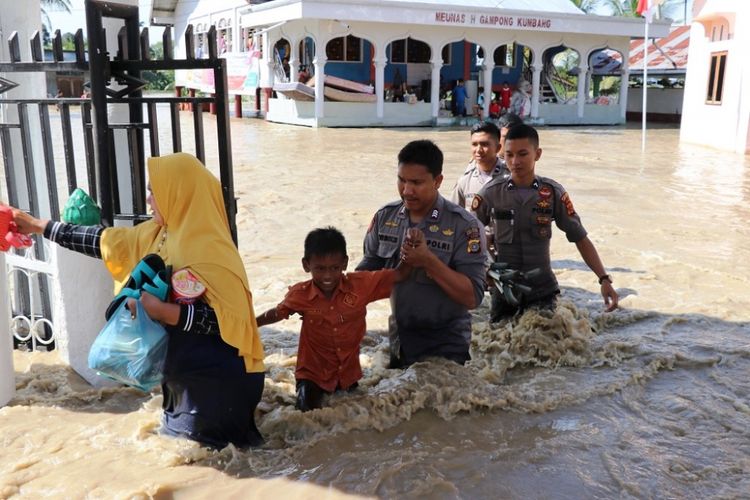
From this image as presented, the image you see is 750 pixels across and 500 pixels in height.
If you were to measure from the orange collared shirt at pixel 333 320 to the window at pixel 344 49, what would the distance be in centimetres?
2289

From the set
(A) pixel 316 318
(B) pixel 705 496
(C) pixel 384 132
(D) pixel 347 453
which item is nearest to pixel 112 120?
(A) pixel 316 318

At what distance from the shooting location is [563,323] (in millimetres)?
4820

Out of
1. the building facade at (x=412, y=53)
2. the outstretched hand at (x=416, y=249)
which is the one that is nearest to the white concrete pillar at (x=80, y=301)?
the outstretched hand at (x=416, y=249)

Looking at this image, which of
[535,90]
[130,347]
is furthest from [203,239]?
[535,90]

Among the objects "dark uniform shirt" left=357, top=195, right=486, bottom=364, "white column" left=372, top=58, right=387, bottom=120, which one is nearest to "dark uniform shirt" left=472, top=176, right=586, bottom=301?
"dark uniform shirt" left=357, top=195, right=486, bottom=364

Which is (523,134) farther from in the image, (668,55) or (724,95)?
(668,55)

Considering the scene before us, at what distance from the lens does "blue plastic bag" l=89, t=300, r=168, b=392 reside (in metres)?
2.91

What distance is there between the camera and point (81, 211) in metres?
3.57

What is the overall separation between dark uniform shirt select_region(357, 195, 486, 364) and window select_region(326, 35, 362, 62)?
22538 mm

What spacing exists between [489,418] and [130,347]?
184 centimetres

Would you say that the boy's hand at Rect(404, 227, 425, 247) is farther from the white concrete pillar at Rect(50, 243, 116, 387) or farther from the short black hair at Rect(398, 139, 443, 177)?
the white concrete pillar at Rect(50, 243, 116, 387)

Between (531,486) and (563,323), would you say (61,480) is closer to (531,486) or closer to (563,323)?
(531,486)

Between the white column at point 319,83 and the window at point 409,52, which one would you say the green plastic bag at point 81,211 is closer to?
the white column at point 319,83

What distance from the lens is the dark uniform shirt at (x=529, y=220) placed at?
4.74m
